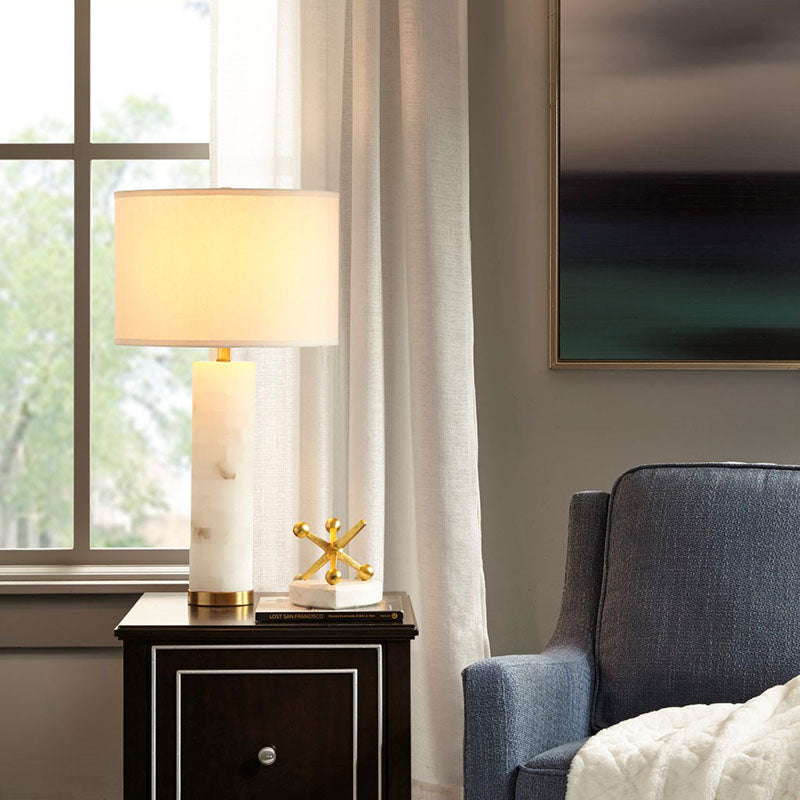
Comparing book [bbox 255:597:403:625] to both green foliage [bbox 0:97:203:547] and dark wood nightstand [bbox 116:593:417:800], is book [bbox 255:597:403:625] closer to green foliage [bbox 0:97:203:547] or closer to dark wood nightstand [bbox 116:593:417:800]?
dark wood nightstand [bbox 116:593:417:800]

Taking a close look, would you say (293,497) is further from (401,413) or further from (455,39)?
(455,39)

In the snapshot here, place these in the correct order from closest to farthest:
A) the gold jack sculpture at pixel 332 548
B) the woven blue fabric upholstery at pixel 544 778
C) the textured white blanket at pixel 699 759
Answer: the textured white blanket at pixel 699 759 < the woven blue fabric upholstery at pixel 544 778 < the gold jack sculpture at pixel 332 548

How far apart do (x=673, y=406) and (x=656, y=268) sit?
1.08ft

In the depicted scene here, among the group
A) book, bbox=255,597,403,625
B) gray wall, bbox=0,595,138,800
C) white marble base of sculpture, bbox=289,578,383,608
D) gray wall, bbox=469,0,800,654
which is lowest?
gray wall, bbox=0,595,138,800

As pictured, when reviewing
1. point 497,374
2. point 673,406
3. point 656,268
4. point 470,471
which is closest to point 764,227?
point 656,268

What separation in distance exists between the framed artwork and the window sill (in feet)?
3.41

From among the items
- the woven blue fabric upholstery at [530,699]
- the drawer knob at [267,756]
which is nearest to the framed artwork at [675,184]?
the woven blue fabric upholstery at [530,699]

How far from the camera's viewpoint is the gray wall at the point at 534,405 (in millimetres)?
2750

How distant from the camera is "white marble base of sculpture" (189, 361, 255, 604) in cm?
210

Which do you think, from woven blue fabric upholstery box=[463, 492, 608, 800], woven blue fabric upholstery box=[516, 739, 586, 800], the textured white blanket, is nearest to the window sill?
woven blue fabric upholstery box=[463, 492, 608, 800]

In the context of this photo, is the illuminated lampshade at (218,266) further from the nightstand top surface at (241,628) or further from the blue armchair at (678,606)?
the blue armchair at (678,606)

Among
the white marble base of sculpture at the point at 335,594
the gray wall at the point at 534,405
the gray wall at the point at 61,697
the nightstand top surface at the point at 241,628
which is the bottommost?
the gray wall at the point at 61,697

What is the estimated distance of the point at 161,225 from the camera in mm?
1995

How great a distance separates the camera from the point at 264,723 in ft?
6.51
